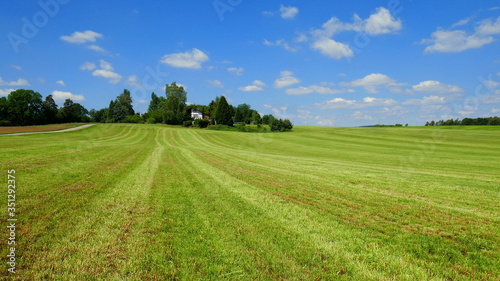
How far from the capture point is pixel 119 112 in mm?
129500

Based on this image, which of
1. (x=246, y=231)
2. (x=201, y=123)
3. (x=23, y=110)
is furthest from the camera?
(x=201, y=123)

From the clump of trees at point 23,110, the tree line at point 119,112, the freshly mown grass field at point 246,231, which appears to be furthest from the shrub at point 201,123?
the freshly mown grass field at point 246,231

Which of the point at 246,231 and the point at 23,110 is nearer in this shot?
the point at 246,231

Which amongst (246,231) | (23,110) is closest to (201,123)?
(23,110)

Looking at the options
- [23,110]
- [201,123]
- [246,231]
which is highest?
[23,110]

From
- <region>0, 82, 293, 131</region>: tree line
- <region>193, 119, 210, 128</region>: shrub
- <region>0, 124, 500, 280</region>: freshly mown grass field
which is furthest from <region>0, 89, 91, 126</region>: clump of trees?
<region>0, 124, 500, 280</region>: freshly mown grass field

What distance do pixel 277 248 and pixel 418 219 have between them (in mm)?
4700

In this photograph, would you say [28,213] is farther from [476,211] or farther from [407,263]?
[476,211]

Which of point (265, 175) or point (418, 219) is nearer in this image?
point (418, 219)

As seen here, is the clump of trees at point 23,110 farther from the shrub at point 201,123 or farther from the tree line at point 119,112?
→ the shrub at point 201,123

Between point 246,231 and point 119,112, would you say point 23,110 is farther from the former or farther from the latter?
point 246,231

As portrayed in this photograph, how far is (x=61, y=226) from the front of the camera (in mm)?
5449

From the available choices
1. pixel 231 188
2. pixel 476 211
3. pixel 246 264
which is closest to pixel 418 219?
pixel 476 211

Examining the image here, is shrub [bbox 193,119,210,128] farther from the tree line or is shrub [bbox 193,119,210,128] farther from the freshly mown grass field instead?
the freshly mown grass field
